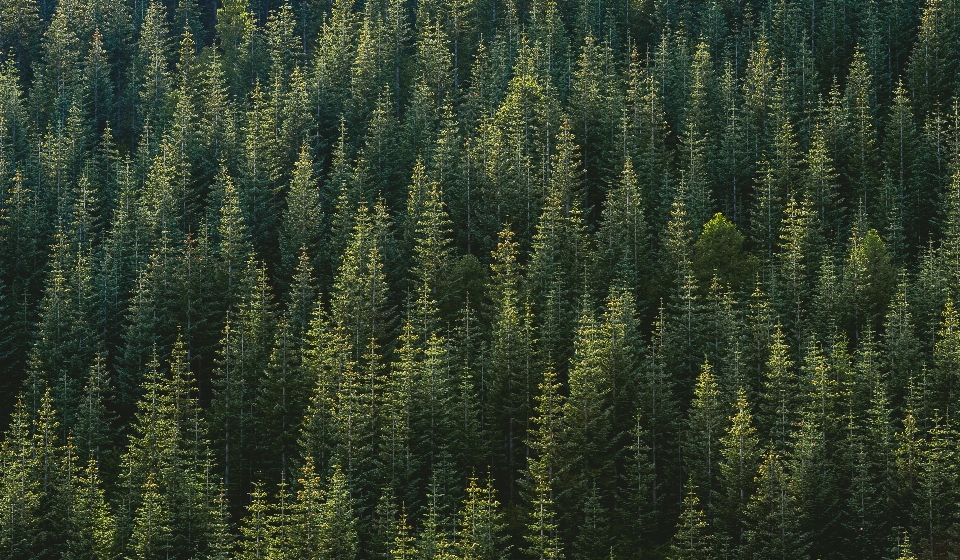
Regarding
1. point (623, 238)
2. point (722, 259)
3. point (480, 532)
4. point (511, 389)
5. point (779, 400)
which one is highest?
point (623, 238)

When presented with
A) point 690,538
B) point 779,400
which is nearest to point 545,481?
point 690,538

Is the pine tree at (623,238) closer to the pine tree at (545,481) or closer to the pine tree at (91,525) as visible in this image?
the pine tree at (545,481)

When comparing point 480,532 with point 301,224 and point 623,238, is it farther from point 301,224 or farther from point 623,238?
point 301,224

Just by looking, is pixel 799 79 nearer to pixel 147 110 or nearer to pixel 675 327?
pixel 675 327

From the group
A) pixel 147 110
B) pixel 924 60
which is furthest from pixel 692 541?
pixel 147 110

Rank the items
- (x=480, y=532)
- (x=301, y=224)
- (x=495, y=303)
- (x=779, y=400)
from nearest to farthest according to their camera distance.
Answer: (x=480, y=532) < (x=779, y=400) < (x=495, y=303) < (x=301, y=224)

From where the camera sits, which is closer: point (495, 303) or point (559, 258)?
point (495, 303)

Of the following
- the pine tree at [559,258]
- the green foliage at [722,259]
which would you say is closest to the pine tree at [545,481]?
the pine tree at [559,258]

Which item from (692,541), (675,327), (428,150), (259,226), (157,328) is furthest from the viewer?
(428,150)

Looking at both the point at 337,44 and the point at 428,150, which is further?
the point at 337,44
